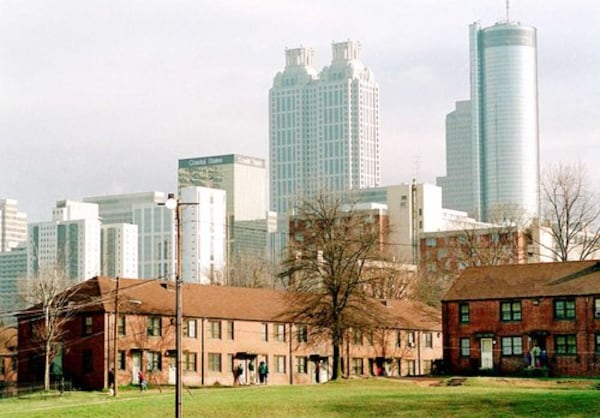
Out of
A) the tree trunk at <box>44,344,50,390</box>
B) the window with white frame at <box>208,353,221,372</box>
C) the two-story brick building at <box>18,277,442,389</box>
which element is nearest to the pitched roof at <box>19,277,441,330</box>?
the two-story brick building at <box>18,277,442,389</box>

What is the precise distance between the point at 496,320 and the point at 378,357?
20.6 metres

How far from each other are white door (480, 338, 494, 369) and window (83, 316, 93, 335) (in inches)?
1020

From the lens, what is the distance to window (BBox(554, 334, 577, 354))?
84.2 metres

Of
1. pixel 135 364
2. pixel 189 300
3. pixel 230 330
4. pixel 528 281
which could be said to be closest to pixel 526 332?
pixel 528 281

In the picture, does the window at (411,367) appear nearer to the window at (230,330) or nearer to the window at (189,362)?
the window at (230,330)

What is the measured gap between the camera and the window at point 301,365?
101500mm

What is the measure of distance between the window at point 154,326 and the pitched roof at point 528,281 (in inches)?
774

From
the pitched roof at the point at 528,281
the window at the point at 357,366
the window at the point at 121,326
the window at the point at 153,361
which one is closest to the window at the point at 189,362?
the window at the point at 153,361

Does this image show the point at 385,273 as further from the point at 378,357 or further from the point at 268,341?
the point at 268,341

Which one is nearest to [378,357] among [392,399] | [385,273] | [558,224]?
[385,273]

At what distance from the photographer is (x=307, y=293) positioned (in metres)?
86.9

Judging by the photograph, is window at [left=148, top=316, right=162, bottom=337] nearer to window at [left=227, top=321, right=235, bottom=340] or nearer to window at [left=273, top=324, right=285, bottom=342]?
window at [left=227, top=321, right=235, bottom=340]

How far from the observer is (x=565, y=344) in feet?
278

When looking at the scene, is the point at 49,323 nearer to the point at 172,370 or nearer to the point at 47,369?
the point at 47,369
